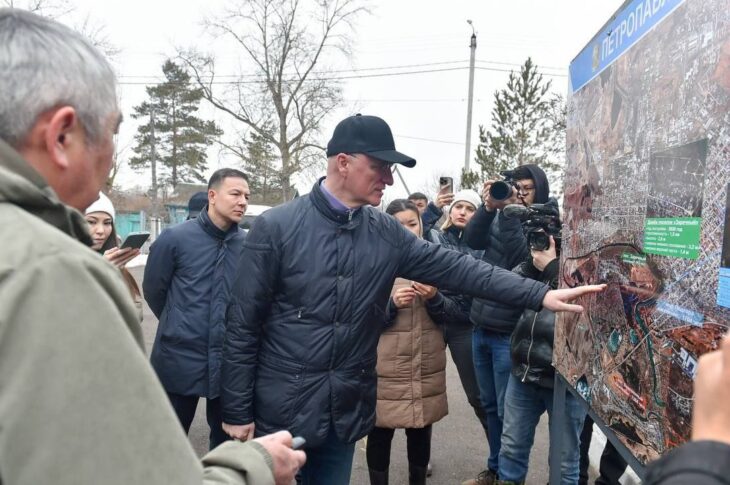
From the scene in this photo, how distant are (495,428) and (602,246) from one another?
219 cm

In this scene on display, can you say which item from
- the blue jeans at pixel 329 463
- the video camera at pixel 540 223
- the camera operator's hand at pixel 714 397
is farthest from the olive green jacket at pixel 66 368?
the video camera at pixel 540 223

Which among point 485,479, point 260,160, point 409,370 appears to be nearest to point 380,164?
point 409,370

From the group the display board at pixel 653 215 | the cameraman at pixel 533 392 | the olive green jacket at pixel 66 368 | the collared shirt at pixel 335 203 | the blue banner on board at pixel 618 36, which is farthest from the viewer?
the cameraman at pixel 533 392

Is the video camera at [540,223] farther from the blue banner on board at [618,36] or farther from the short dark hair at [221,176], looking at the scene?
the short dark hair at [221,176]

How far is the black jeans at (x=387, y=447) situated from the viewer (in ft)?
10.9

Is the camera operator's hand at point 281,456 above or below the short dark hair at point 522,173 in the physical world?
below

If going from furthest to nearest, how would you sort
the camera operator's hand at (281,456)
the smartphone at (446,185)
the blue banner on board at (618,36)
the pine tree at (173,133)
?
1. the pine tree at (173,133)
2. the smartphone at (446,185)
3. the blue banner on board at (618,36)
4. the camera operator's hand at (281,456)

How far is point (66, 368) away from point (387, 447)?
9.51 feet

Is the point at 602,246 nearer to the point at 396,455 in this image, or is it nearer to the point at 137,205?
the point at 396,455

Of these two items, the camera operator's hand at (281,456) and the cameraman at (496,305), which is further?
the cameraman at (496,305)

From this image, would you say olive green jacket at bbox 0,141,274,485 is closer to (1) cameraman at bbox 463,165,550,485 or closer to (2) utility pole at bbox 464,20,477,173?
(1) cameraman at bbox 463,165,550,485

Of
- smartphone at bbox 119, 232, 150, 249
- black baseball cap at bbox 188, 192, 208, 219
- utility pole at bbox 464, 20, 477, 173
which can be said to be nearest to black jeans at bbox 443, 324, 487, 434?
smartphone at bbox 119, 232, 150, 249

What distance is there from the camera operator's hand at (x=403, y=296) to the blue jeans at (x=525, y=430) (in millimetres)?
765

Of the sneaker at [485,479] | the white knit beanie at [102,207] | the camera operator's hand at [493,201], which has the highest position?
the camera operator's hand at [493,201]
